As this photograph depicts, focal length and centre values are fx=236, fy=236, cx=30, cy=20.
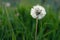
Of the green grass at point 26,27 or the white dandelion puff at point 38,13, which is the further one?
the green grass at point 26,27

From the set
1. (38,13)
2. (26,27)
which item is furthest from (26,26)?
(38,13)

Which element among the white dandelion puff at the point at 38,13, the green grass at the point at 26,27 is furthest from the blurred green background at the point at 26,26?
the white dandelion puff at the point at 38,13

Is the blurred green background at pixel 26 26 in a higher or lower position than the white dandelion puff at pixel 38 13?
lower

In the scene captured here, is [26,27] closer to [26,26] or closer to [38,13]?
[26,26]

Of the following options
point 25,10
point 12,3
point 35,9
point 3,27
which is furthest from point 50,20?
point 12,3

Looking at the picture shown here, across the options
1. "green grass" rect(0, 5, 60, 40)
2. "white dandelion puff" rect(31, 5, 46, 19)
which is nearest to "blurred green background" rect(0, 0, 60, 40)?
"green grass" rect(0, 5, 60, 40)

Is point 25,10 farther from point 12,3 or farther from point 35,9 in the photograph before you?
point 35,9

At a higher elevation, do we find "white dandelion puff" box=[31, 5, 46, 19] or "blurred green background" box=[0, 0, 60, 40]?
"white dandelion puff" box=[31, 5, 46, 19]

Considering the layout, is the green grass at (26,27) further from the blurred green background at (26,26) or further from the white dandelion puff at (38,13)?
the white dandelion puff at (38,13)

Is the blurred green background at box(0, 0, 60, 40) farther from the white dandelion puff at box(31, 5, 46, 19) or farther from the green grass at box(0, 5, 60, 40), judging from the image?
the white dandelion puff at box(31, 5, 46, 19)
